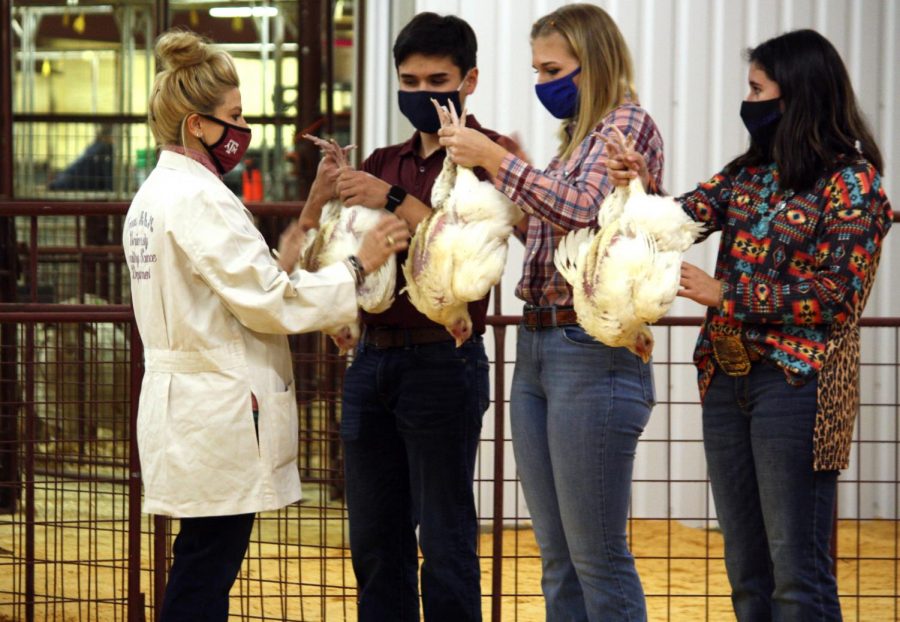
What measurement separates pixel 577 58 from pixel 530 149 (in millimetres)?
3404

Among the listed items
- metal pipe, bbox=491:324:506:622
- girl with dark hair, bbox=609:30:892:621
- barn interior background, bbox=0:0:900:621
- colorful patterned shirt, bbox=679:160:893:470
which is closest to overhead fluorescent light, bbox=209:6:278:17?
barn interior background, bbox=0:0:900:621

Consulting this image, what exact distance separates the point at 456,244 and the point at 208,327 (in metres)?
0.63

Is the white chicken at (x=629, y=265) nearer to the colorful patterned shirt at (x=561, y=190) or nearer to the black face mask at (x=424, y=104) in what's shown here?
the colorful patterned shirt at (x=561, y=190)

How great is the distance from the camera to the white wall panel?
6242 millimetres

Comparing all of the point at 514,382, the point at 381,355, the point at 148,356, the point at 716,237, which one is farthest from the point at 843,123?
the point at 716,237

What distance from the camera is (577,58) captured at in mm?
2926

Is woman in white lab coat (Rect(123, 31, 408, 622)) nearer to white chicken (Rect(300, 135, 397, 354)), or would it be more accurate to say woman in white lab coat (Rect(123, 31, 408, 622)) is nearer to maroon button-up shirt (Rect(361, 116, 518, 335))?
white chicken (Rect(300, 135, 397, 354))

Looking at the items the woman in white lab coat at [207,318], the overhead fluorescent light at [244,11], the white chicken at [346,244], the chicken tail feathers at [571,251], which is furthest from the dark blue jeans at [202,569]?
the overhead fluorescent light at [244,11]

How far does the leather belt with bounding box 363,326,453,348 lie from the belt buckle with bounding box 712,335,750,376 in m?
0.69

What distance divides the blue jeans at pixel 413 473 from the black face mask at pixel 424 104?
57cm

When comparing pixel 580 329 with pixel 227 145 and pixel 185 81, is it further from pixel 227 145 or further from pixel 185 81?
pixel 185 81

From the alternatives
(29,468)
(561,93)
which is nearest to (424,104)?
(561,93)

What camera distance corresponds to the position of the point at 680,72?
6.27 metres

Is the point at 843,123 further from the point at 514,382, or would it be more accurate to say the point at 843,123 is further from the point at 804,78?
the point at 514,382
